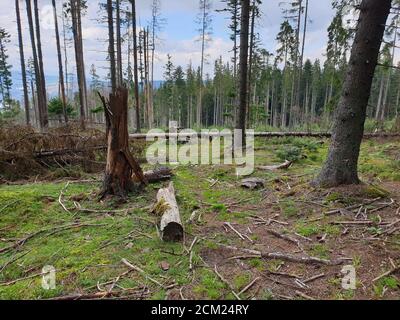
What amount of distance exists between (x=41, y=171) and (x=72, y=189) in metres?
1.84

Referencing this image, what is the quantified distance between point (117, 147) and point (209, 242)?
2.77 m

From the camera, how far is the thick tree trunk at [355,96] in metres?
4.47

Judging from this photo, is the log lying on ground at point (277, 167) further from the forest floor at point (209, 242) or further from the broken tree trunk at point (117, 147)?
the broken tree trunk at point (117, 147)

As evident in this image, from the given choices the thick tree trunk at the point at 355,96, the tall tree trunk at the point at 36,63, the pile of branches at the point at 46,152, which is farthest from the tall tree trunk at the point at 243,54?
the tall tree trunk at the point at 36,63

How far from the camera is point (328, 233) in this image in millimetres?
3850

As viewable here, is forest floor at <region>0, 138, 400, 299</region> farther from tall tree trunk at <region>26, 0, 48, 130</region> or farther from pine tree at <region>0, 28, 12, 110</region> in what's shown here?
pine tree at <region>0, 28, 12, 110</region>

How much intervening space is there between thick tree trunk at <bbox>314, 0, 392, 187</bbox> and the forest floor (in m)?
0.32

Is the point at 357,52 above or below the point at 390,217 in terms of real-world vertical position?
above

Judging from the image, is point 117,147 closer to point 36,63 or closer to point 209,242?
point 209,242

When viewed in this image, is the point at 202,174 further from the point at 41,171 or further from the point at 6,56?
the point at 6,56

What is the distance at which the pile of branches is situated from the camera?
7.02m

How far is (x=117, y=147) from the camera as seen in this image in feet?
18.2

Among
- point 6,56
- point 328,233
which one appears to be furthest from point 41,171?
point 6,56

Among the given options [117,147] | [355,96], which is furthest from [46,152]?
[355,96]
